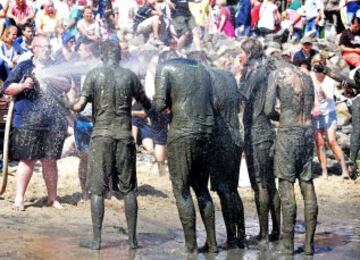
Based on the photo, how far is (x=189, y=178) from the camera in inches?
422

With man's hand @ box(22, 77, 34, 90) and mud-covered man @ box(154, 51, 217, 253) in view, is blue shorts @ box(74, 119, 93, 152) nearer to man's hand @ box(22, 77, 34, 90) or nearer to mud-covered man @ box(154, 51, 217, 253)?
man's hand @ box(22, 77, 34, 90)

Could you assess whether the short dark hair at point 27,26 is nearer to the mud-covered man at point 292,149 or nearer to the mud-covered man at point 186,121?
the mud-covered man at point 186,121

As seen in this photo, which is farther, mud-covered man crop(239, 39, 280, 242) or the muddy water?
mud-covered man crop(239, 39, 280, 242)

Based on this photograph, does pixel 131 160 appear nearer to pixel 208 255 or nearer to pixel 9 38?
pixel 208 255

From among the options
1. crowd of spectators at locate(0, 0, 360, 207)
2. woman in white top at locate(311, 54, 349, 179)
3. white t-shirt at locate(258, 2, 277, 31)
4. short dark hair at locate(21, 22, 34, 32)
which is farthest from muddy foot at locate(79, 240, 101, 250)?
white t-shirt at locate(258, 2, 277, 31)

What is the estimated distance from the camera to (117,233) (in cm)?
1183

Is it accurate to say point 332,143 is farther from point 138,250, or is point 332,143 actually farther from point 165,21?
point 138,250

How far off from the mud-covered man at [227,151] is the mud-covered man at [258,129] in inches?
10.8

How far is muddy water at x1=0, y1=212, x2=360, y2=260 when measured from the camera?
417 inches

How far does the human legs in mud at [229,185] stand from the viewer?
11.0 m

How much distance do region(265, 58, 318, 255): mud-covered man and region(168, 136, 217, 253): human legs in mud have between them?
32.6 inches

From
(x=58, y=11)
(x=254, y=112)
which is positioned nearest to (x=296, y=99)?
(x=254, y=112)

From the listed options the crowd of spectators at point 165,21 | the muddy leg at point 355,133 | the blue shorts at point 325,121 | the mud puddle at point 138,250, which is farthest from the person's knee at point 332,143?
the mud puddle at point 138,250

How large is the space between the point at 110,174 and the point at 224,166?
4.18ft
